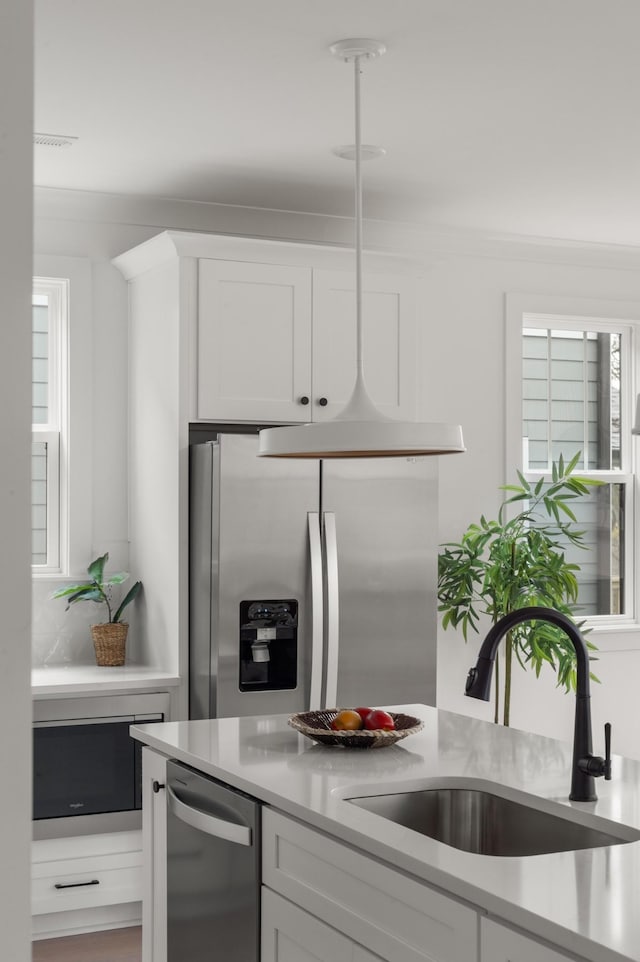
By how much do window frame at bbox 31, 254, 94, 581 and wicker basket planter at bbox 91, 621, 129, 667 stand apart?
0.97ft

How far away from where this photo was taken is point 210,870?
2.57 meters

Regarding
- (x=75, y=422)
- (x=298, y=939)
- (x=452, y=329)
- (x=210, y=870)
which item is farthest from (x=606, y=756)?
(x=452, y=329)

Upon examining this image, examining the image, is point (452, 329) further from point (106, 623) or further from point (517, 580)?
point (106, 623)

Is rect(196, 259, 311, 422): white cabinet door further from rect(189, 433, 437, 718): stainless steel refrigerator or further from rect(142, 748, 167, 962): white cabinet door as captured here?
rect(142, 748, 167, 962): white cabinet door

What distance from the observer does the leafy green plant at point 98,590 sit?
14.3 ft

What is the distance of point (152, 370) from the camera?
4.37 meters

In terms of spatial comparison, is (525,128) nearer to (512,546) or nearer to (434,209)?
(434,209)

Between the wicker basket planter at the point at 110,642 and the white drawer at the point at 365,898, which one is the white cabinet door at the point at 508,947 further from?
the wicker basket planter at the point at 110,642

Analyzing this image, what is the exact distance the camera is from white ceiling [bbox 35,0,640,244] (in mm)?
2791

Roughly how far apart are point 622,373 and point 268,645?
2.55 m

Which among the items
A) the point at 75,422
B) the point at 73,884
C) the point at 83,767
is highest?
the point at 75,422

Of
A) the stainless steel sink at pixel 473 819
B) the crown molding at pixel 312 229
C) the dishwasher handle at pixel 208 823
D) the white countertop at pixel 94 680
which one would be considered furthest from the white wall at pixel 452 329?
the stainless steel sink at pixel 473 819

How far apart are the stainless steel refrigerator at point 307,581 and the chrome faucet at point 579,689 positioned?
1852 mm

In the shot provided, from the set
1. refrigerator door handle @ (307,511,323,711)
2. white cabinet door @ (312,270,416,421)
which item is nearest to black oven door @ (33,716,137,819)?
refrigerator door handle @ (307,511,323,711)
